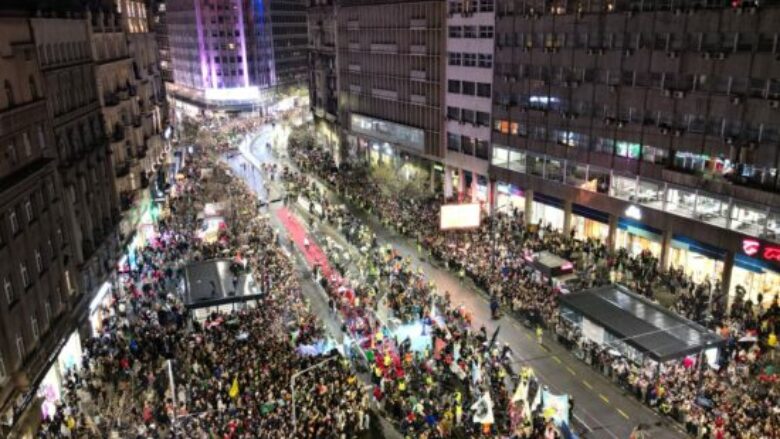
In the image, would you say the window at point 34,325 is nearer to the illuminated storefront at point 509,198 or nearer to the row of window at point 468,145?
the illuminated storefront at point 509,198

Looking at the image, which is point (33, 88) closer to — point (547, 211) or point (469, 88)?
point (469, 88)

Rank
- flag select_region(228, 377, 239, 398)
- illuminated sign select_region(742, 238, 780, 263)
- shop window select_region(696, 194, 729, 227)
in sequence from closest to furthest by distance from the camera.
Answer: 1. flag select_region(228, 377, 239, 398)
2. illuminated sign select_region(742, 238, 780, 263)
3. shop window select_region(696, 194, 729, 227)

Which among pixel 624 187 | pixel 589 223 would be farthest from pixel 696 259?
pixel 589 223

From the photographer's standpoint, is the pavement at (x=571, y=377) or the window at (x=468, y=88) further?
the window at (x=468, y=88)

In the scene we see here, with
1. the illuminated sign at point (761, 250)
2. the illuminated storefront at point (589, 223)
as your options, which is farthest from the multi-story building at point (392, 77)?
the illuminated sign at point (761, 250)

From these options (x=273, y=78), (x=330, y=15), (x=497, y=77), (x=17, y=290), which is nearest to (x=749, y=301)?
(x=497, y=77)

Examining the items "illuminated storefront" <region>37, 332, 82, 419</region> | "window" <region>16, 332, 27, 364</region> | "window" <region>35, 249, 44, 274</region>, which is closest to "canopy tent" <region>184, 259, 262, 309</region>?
"illuminated storefront" <region>37, 332, 82, 419</region>

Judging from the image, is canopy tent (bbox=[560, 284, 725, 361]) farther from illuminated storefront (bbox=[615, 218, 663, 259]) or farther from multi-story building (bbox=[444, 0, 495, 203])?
multi-story building (bbox=[444, 0, 495, 203])
